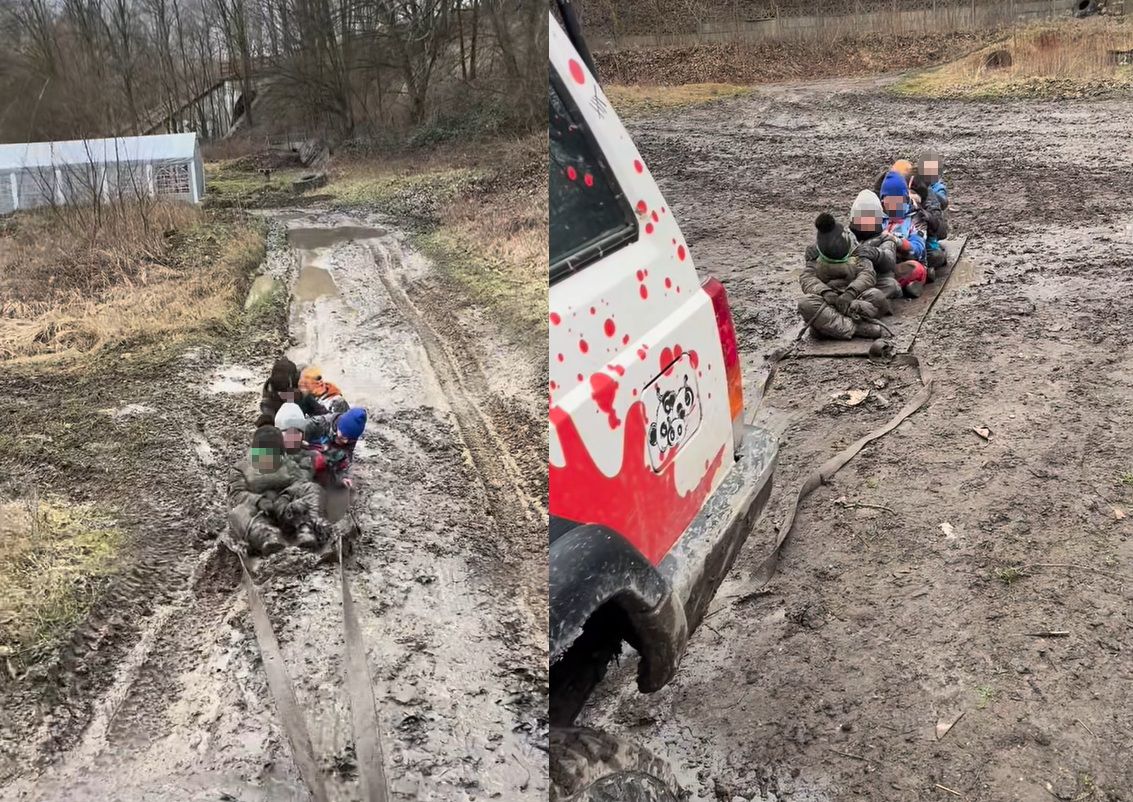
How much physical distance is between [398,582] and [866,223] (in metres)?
4.06

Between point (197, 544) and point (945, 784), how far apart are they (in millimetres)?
1426

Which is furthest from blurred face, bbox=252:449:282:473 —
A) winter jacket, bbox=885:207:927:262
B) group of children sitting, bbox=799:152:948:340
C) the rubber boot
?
winter jacket, bbox=885:207:927:262

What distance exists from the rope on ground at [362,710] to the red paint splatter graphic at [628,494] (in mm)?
244

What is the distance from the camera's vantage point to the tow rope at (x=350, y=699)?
90 centimetres

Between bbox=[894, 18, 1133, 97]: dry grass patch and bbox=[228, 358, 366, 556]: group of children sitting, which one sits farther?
bbox=[894, 18, 1133, 97]: dry grass patch

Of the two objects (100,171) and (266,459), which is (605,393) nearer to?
(266,459)

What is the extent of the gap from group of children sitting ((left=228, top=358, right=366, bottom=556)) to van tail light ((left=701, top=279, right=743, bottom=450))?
0.79 meters

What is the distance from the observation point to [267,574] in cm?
94

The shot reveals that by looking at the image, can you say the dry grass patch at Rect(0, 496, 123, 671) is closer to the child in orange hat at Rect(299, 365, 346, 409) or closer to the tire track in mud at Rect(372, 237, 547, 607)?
the child in orange hat at Rect(299, 365, 346, 409)

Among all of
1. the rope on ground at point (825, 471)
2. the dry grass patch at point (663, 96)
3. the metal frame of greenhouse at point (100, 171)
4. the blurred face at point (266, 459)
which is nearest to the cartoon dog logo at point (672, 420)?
the blurred face at point (266, 459)

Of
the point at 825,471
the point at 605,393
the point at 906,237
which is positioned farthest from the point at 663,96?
the point at 605,393

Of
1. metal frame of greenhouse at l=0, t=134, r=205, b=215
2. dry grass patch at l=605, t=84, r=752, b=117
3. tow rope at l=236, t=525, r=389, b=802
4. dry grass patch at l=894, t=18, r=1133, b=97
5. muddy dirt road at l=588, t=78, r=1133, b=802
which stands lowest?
muddy dirt road at l=588, t=78, r=1133, b=802

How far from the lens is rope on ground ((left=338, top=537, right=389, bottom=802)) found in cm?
93

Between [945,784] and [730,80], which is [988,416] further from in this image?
[730,80]
